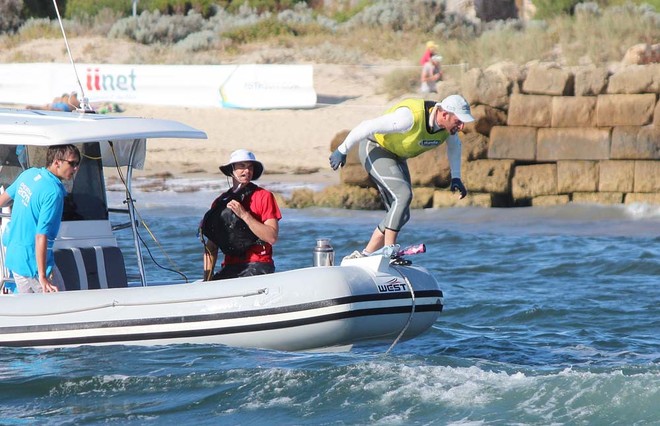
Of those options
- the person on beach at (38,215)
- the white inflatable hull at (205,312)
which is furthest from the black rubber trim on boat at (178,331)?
the person on beach at (38,215)

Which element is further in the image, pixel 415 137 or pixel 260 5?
pixel 260 5

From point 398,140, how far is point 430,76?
15.4 m

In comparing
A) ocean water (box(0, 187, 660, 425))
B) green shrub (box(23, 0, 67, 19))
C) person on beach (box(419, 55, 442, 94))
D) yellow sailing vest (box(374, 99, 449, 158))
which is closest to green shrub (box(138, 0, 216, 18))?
green shrub (box(23, 0, 67, 19))

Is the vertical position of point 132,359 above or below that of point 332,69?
below

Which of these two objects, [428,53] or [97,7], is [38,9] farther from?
[428,53]

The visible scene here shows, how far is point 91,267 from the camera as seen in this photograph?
858cm

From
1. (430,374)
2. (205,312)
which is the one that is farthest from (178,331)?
(430,374)

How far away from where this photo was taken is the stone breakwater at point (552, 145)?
17844mm

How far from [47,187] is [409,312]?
2424mm

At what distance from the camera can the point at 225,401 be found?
7.32m

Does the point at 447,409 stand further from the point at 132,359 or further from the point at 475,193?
the point at 475,193

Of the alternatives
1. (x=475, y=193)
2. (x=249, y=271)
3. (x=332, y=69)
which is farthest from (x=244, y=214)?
(x=332, y=69)

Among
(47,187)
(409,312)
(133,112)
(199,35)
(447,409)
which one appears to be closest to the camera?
(447,409)

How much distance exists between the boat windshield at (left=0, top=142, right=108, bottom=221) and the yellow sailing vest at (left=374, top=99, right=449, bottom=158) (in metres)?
1.95
